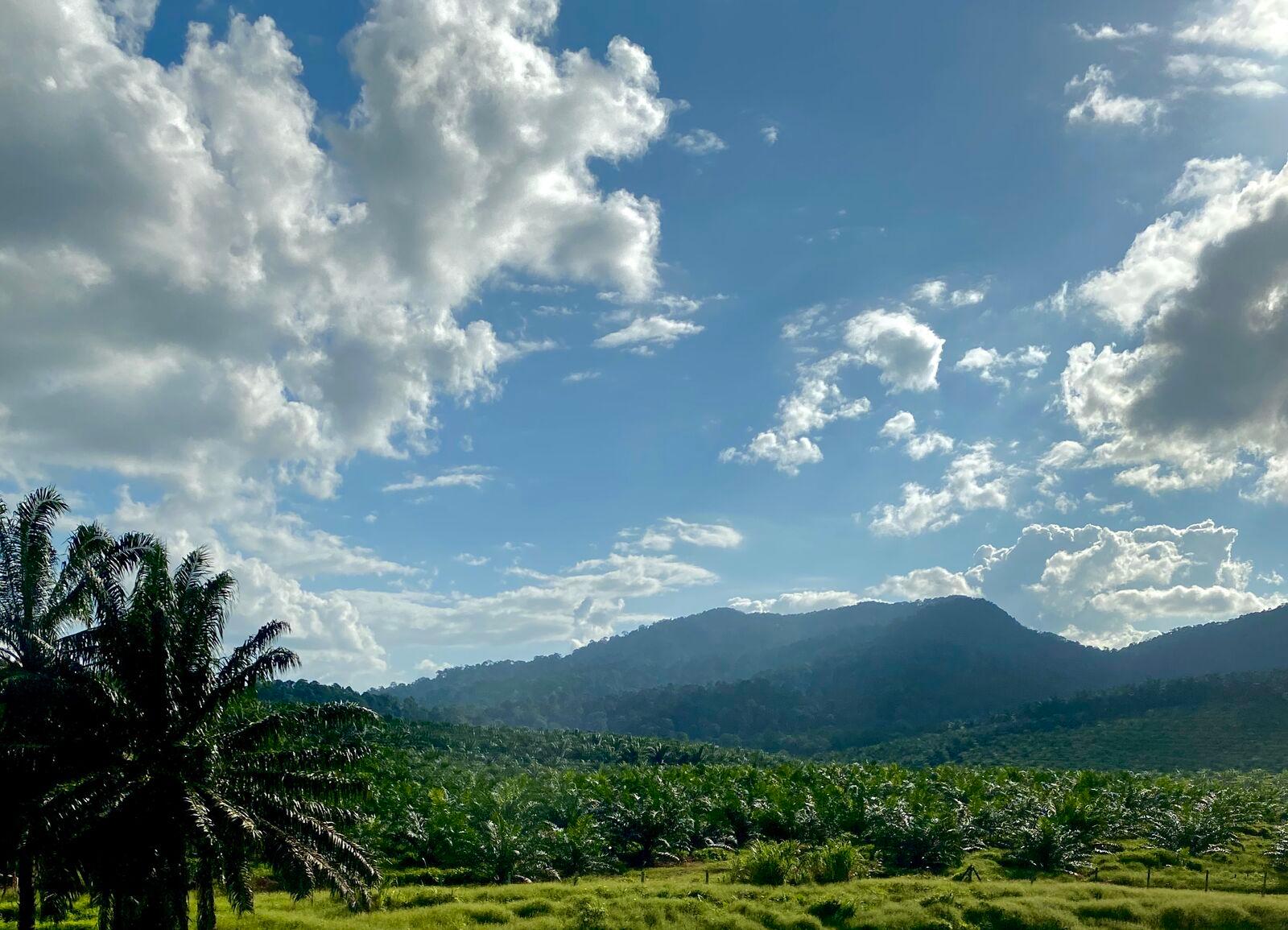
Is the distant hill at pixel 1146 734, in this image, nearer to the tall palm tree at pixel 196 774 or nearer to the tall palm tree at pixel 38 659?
the tall palm tree at pixel 196 774

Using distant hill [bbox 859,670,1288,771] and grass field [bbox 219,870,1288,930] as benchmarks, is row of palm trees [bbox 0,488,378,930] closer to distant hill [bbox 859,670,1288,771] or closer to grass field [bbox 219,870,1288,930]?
grass field [bbox 219,870,1288,930]

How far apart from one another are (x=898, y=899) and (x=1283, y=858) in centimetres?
1956

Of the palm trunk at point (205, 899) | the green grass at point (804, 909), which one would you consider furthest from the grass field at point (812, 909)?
the palm trunk at point (205, 899)

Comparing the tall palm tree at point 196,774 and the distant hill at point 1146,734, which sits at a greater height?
the tall palm tree at point 196,774

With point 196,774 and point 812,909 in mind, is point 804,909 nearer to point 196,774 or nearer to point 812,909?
point 812,909

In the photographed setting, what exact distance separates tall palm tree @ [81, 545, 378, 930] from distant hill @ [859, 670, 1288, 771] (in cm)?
8267

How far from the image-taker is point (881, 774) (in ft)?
189

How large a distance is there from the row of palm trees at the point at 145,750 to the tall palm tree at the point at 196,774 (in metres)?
0.05

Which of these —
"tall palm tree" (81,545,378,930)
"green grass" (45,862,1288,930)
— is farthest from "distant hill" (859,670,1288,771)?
"tall palm tree" (81,545,378,930)

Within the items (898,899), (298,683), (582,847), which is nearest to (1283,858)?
(898,899)

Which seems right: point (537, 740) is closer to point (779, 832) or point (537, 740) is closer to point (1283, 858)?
point (779, 832)

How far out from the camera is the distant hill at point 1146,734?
91.8m

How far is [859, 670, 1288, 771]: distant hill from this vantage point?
91750 mm

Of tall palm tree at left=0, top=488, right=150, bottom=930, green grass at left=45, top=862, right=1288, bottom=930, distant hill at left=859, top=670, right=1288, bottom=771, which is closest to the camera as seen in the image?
tall palm tree at left=0, top=488, right=150, bottom=930
